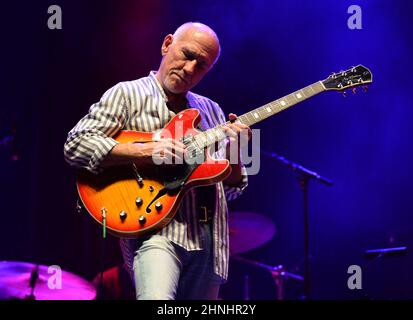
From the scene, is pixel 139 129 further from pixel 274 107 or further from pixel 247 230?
pixel 247 230

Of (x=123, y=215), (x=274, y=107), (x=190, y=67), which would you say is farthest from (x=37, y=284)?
(x=274, y=107)

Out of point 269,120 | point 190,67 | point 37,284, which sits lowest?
point 37,284

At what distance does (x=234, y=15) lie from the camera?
666 centimetres

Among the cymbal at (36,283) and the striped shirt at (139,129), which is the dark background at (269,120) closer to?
the cymbal at (36,283)

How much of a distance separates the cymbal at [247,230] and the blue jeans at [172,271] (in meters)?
2.78

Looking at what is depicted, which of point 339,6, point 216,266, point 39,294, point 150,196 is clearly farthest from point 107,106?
point 339,6

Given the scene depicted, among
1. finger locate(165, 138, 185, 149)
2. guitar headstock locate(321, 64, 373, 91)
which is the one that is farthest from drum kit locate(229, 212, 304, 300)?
finger locate(165, 138, 185, 149)

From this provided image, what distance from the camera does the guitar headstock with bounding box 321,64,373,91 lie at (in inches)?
143

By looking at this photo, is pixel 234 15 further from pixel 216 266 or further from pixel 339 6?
pixel 216 266

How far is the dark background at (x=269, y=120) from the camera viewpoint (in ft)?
19.4

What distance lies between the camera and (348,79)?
3.67m

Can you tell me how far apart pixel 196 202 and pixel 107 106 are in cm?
70

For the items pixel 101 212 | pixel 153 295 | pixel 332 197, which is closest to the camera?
pixel 153 295

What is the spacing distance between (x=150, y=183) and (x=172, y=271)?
0.48m
